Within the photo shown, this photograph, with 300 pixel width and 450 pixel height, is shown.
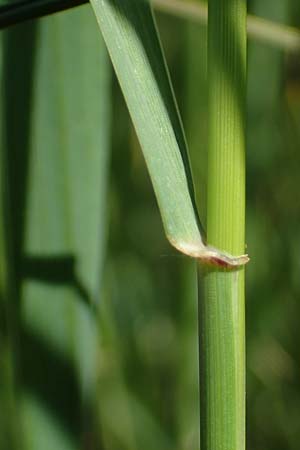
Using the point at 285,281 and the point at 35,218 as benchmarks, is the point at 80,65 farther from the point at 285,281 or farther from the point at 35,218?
the point at 285,281

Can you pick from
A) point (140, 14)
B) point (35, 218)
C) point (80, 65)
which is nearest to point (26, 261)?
point (35, 218)

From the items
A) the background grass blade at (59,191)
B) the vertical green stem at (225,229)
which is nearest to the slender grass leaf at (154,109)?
the vertical green stem at (225,229)

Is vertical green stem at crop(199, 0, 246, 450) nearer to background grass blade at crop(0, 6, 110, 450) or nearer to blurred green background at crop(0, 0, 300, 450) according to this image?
blurred green background at crop(0, 0, 300, 450)

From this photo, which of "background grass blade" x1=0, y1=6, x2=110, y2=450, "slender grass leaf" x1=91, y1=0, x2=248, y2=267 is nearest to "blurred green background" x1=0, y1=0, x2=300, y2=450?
"background grass blade" x1=0, y1=6, x2=110, y2=450

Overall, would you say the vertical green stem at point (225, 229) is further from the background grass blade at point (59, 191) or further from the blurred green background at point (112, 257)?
the background grass blade at point (59, 191)

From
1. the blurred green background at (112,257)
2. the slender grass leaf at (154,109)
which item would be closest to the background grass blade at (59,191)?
the blurred green background at (112,257)

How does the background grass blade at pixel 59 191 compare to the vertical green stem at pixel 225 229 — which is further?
the background grass blade at pixel 59 191
